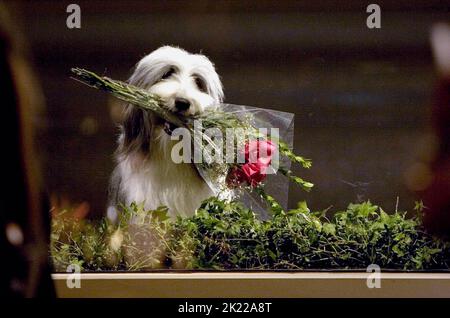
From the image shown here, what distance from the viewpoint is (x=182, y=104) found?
4.75 feet

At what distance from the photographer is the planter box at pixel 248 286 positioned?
1236mm

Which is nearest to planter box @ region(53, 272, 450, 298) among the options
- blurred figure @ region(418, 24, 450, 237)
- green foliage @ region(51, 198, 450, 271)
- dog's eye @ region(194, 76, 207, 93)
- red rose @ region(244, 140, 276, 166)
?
green foliage @ region(51, 198, 450, 271)

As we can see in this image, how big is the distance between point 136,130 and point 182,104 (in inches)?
5.1

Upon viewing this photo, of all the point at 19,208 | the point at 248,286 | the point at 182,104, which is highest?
the point at 182,104

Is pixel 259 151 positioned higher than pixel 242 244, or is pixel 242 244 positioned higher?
pixel 259 151

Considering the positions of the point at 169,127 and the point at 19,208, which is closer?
the point at 19,208

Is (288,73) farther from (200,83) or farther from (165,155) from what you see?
(165,155)

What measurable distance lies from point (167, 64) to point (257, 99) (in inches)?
8.7

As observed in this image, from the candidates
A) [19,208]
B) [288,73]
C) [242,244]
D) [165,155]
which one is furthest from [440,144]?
[19,208]

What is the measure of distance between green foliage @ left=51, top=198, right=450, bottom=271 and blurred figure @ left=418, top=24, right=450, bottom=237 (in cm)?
6

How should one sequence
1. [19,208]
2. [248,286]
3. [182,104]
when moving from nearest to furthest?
1. [19,208]
2. [248,286]
3. [182,104]

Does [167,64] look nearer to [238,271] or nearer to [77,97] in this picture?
[77,97]
